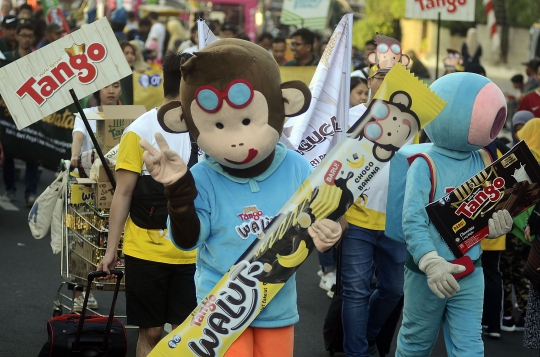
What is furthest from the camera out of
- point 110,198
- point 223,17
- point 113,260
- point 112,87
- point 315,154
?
point 223,17

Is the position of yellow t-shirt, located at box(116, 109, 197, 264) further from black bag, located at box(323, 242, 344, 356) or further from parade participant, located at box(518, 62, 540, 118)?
parade participant, located at box(518, 62, 540, 118)

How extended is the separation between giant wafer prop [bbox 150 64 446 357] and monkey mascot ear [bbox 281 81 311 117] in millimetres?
266

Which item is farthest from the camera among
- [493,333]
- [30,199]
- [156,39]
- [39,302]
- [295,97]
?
[156,39]

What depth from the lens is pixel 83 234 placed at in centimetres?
594

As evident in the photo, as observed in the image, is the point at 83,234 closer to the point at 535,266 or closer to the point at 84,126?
the point at 84,126

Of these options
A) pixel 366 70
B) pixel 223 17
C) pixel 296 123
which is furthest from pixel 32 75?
pixel 223 17

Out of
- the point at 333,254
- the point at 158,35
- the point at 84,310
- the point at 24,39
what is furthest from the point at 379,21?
the point at 84,310

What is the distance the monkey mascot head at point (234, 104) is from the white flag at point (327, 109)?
6.44 feet

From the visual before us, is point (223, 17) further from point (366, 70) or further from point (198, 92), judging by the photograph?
point (198, 92)

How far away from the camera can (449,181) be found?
4742mm

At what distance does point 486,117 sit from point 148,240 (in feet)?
6.27

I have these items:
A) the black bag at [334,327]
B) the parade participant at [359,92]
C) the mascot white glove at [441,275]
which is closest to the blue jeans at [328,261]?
the parade participant at [359,92]

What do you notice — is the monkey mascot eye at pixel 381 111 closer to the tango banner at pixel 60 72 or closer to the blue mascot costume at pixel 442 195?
the blue mascot costume at pixel 442 195

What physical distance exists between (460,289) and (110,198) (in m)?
2.17
